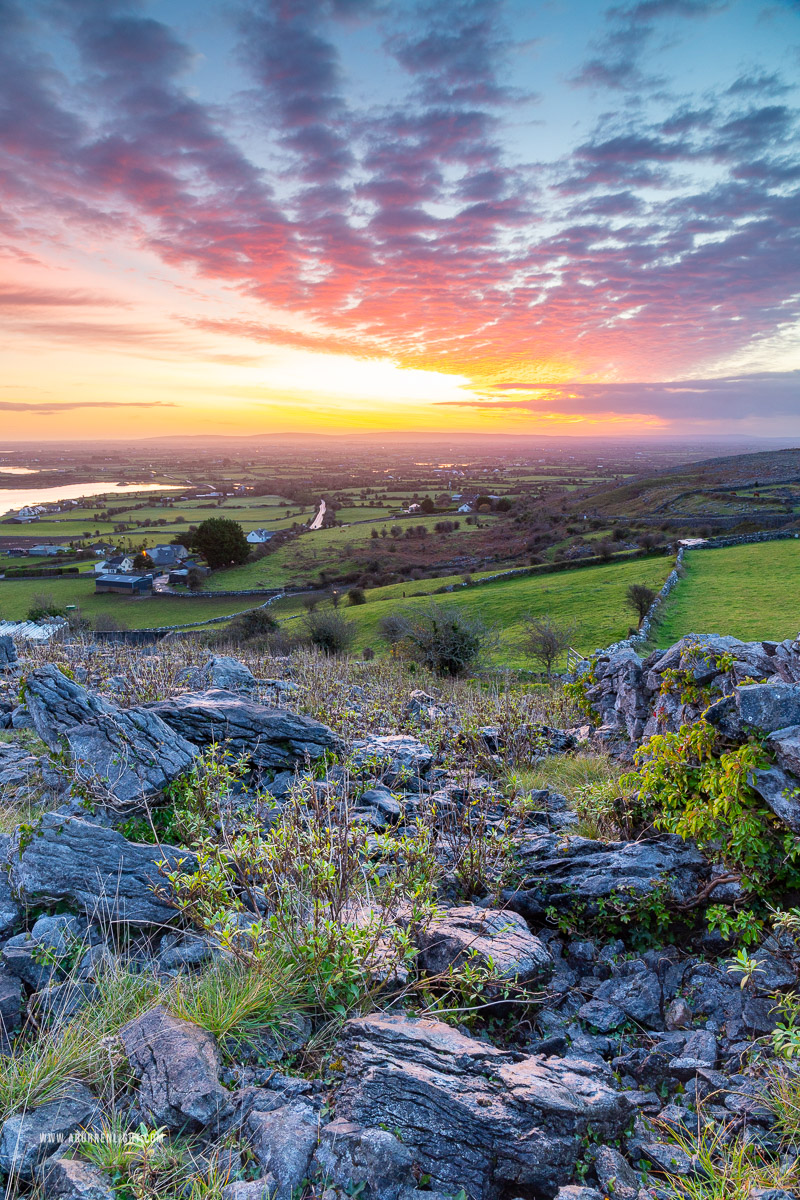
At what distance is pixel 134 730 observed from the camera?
7438mm

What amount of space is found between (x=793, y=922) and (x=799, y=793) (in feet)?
3.33

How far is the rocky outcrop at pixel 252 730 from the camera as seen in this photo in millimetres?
8383

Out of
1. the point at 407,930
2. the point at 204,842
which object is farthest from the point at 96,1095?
the point at 407,930

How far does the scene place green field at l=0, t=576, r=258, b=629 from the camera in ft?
182

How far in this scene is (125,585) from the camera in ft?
220

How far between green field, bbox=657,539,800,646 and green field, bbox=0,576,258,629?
39290 millimetres

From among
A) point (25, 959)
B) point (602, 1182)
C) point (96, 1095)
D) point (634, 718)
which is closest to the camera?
point (602, 1182)

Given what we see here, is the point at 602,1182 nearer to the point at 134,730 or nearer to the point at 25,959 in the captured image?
the point at 25,959

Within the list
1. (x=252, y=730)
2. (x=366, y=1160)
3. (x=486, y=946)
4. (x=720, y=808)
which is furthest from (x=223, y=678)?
(x=366, y=1160)

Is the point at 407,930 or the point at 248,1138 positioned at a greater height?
the point at 407,930

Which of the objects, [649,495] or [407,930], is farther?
[649,495]

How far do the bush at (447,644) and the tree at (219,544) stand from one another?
53934 millimetres

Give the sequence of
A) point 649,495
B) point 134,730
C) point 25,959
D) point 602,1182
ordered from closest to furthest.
Result: 1. point 602,1182
2. point 25,959
3. point 134,730
4. point 649,495

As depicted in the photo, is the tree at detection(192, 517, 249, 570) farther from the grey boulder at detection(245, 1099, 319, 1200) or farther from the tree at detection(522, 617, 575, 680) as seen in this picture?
the grey boulder at detection(245, 1099, 319, 1200)
